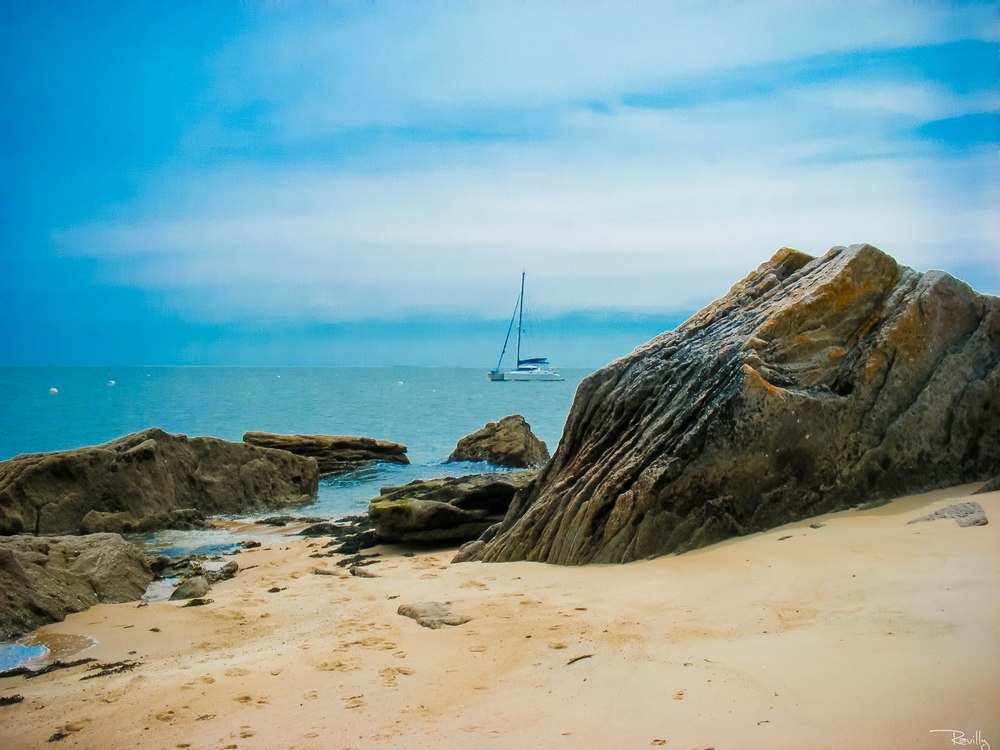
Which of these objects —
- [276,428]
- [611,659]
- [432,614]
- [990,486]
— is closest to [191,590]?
[432,614]

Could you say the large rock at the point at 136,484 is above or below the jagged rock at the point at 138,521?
above

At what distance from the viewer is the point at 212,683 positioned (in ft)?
17.9

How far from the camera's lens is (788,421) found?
26.9 feet

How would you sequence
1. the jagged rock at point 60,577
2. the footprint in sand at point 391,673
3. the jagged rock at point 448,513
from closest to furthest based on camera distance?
the footprint in sand at point 391,673
the jagged rock at point 60,577
the jagged rock at point 448,513

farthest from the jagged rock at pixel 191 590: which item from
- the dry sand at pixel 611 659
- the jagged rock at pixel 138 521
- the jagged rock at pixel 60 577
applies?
the jagged rock at pixel 138 521

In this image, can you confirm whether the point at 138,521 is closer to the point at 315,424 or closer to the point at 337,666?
the point at 337,666

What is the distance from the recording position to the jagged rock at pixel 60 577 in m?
7.93

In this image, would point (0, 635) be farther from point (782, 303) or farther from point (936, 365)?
point (936, 365)

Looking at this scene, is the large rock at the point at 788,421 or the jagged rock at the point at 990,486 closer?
the jagged rock at the point at 990,486

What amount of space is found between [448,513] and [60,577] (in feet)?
15.9

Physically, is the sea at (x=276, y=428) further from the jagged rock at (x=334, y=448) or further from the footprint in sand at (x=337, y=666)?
the footprint in sand at (x=337, y=666)

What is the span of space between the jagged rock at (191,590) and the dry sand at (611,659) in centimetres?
75

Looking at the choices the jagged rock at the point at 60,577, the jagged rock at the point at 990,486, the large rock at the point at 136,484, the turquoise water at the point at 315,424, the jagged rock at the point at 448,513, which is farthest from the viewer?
the turquoise water at the point at 315,424

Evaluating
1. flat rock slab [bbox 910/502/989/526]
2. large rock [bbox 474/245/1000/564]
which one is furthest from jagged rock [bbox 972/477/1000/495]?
flat rock slab [bbox 910/502/989/526]
